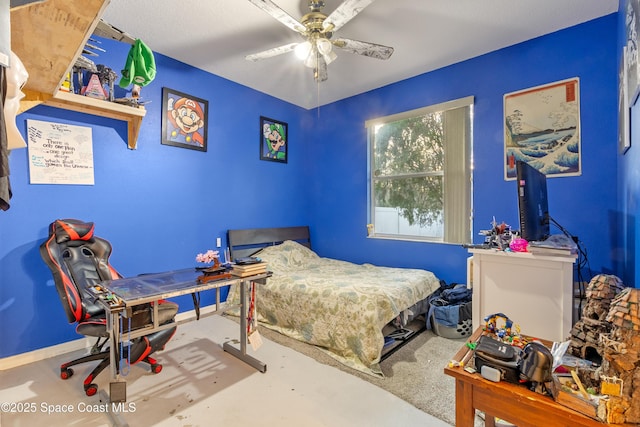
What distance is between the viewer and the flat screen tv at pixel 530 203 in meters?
1.77

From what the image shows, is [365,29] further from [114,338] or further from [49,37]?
[114,338]

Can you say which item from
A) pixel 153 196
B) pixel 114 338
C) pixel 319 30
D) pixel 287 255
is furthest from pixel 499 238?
pixel 153 196

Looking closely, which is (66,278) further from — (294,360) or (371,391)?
(371,391)

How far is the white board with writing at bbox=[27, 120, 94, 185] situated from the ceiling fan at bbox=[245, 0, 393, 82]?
65.9 inches

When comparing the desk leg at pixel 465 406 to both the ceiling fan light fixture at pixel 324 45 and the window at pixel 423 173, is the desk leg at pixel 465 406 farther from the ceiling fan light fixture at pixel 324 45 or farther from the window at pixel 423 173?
the window at pixel 423 173

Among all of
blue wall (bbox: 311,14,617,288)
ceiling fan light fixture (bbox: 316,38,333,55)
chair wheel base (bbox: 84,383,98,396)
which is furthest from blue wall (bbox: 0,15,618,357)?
ceiling fan light fixture (bbox: 316,38,333,55)

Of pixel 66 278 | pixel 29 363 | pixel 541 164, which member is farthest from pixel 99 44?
pixel 541 164

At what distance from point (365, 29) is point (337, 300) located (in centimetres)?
239

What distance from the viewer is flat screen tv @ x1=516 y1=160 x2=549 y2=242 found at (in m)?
1.77

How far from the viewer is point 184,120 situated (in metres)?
3.20

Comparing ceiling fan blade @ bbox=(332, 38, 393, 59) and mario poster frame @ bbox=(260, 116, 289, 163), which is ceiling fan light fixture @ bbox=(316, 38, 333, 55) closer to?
ceiling fan blade @ bbox=(332, 38, 393, 59)

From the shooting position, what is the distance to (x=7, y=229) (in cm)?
224

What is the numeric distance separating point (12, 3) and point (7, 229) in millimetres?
2045

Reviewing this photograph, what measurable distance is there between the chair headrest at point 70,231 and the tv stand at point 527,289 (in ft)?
9.44
